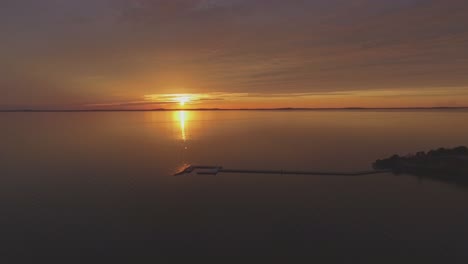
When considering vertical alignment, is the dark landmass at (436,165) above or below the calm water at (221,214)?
above

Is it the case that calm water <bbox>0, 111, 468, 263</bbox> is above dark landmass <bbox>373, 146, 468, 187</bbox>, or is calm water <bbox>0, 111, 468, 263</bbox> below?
below

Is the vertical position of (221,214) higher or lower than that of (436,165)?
lower

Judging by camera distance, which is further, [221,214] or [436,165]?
[436,165]

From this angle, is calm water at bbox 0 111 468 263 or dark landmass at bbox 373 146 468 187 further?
dark landmass at bbox 373 146 468 187

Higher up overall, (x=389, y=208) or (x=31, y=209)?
(x=31, y=209)

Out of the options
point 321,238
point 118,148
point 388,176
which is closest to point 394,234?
point 321,238

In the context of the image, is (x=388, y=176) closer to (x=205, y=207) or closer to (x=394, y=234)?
(x=394, y=234)

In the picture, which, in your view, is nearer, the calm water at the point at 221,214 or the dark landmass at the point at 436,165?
the calm water at the point at 221,214

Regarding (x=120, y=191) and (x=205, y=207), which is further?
(x=120, y=191)
